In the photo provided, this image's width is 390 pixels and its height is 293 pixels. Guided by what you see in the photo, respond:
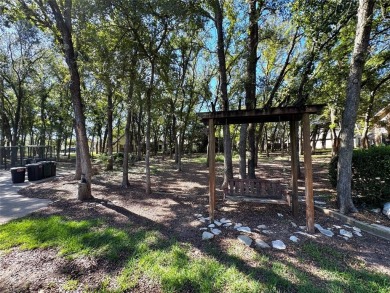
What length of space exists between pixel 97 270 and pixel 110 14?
629cm

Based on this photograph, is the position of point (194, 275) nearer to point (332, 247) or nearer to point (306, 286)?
point (306, 286)

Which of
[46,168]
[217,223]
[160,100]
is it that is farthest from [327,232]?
[46,168]

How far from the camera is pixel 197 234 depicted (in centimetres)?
358

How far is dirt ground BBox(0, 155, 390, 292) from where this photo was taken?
2.58 m

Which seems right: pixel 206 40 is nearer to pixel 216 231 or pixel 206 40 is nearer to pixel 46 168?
pixel 216 231

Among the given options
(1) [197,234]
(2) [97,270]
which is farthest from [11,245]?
(1) [197,234]

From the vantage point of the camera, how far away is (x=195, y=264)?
2676mm

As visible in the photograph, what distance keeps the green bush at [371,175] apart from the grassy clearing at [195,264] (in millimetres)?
2467

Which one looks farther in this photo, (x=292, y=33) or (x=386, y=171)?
(x=292, y=33)

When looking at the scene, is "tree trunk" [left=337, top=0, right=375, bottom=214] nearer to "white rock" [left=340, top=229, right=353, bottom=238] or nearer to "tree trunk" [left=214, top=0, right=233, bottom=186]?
"white rock" [left=340, top=229, right=353, bottom=238]

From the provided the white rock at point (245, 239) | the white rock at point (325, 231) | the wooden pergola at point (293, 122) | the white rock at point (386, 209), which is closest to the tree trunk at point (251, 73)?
the wooden pergola at point (293, 122)

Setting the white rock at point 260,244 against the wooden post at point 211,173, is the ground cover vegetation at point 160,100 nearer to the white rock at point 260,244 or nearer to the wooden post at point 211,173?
the white rock at point 260,244

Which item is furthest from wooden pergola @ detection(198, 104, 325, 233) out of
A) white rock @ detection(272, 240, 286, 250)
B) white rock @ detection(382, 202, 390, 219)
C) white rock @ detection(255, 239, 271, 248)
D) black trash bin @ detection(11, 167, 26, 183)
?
black trash bin @ detection(11, 167, 26, 183)

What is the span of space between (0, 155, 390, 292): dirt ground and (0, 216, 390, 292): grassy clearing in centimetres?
14
